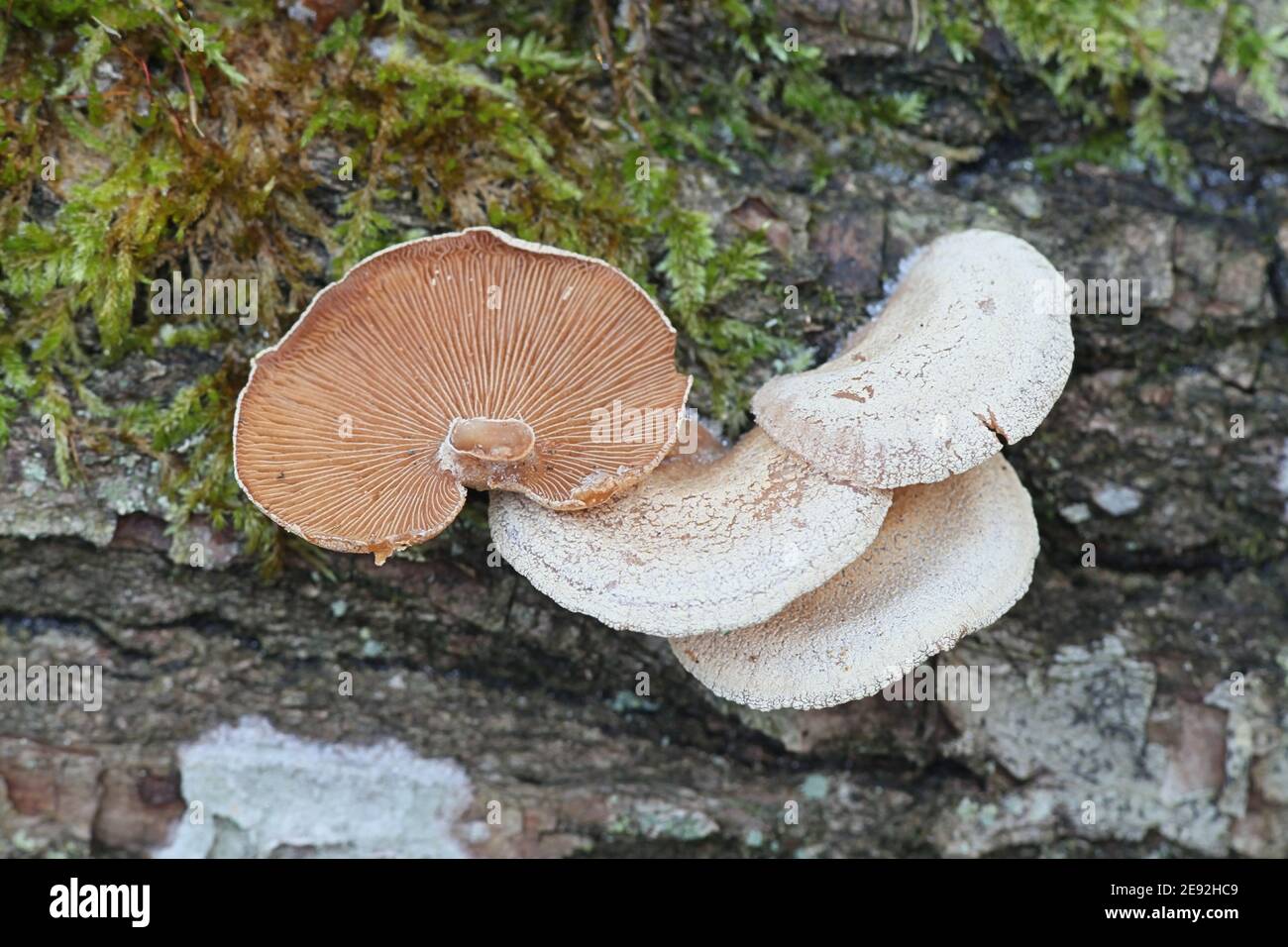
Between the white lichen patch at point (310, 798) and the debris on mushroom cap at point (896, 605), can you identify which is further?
the white lichen patch at point (310, 798)

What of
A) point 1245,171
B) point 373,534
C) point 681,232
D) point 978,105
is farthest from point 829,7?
point 373,534

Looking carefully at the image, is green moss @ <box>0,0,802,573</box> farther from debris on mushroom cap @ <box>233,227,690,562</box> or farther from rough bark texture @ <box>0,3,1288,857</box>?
debris on mushroom cap @ <box>233,227,690,562</box>

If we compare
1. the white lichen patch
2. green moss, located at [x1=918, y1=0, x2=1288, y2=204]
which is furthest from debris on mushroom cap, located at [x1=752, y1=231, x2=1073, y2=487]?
the white lichen patch

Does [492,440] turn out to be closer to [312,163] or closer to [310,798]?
[312,163]

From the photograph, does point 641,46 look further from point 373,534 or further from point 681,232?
point 373,534

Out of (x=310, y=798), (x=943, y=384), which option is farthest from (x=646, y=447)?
(x=310, y=798)

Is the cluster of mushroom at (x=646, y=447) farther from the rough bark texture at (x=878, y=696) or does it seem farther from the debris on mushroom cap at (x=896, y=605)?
the rough bark texture at (x=878, y=696)

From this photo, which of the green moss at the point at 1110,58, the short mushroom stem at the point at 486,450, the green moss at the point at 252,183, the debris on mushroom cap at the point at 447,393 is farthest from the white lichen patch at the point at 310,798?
the green moss at the point at 1110,58
